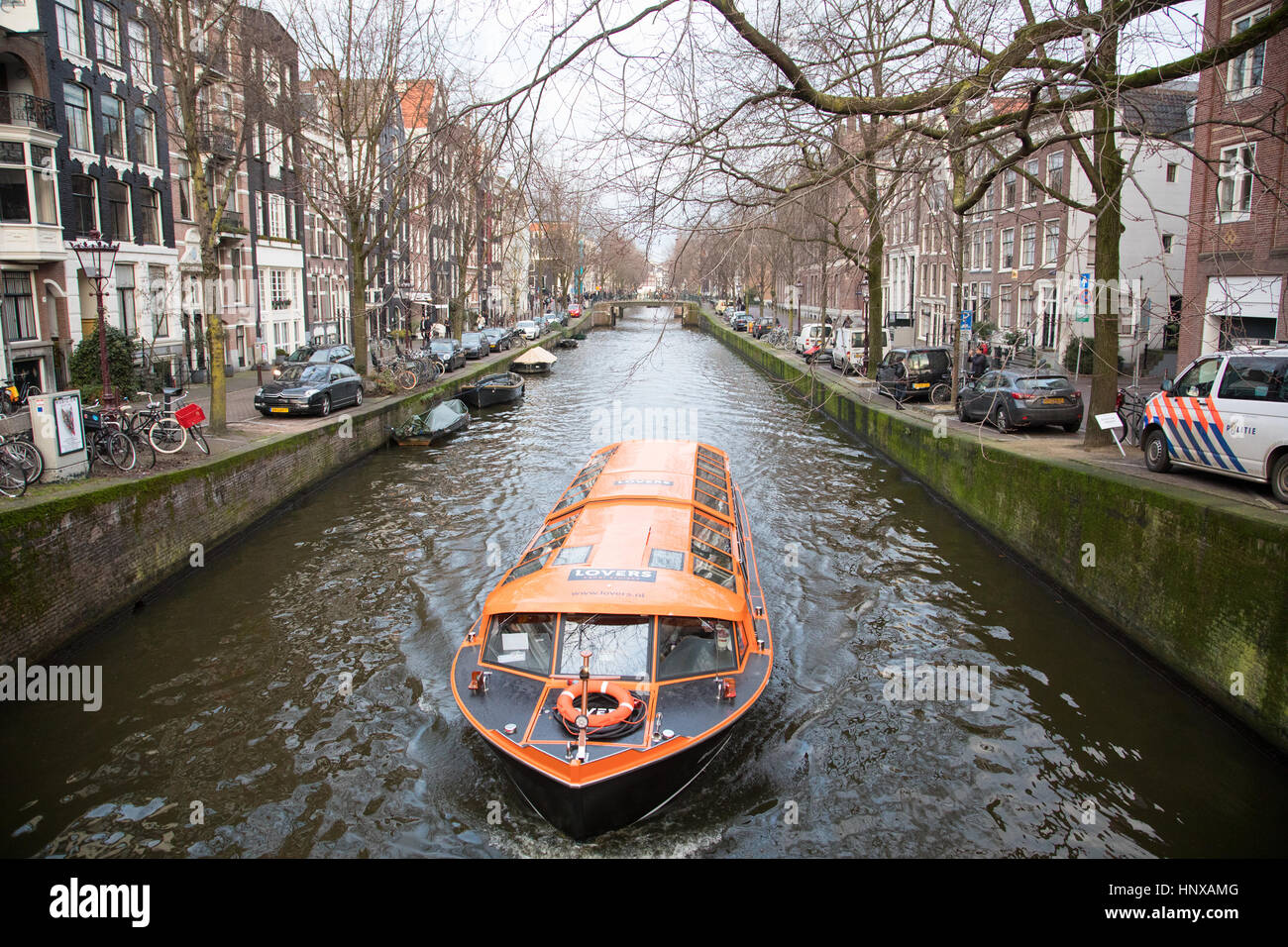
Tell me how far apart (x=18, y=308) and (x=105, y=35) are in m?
9.46

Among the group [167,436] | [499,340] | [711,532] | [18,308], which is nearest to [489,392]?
[18,308]

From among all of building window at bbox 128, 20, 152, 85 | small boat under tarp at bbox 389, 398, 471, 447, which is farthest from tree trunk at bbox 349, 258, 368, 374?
building window at bbox 128, 20, 152, 85

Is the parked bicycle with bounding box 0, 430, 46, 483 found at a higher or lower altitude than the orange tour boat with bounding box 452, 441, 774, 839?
higher

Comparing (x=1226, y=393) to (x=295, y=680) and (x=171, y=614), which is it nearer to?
(x=295, y=680)

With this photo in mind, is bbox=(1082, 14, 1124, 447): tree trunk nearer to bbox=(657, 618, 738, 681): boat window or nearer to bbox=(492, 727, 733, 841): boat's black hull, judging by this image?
bbox=(657, 618, 738, 681): boat window

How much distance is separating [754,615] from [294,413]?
56.0 ft

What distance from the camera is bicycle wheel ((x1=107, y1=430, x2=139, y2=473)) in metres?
14.5

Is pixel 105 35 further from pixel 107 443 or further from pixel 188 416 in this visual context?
pixel 107 443

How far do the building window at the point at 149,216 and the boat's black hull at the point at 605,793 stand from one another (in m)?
28.8

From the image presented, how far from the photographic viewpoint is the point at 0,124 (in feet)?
75.4

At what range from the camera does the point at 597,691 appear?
8062mm

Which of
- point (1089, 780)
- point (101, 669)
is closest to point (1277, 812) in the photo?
point (1089, 780)

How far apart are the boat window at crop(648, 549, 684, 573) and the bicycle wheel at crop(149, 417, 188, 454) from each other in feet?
36.3

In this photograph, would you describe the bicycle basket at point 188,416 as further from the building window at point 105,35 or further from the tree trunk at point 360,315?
the building window at point 105,35
